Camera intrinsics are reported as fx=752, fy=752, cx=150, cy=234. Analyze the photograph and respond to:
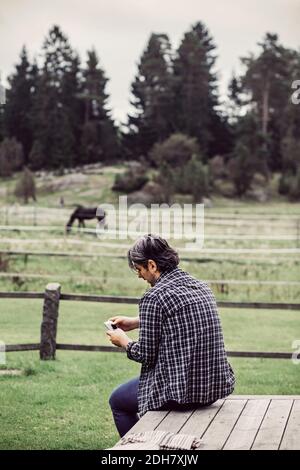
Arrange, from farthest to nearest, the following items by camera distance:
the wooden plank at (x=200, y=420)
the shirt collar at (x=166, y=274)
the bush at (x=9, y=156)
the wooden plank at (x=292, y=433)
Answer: the bush at (x=9, y=156) < the shirt collar at (x=166, y=274) < the wooden plank at (x=200, y=420) < the wooden plank at (x=292, y=433)

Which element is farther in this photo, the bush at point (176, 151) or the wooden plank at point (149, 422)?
the bush at point (176, 151)

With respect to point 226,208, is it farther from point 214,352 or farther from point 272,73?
point 214,352

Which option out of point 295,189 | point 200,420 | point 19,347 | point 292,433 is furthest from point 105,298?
point 295,189

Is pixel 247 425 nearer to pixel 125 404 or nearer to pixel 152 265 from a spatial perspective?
pixel 125 404

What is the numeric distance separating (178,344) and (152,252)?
50cm

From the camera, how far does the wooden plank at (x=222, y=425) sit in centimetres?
349

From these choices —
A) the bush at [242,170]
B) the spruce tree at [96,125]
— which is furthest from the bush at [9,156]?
the bush at [242,170]

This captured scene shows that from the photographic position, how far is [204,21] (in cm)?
6350

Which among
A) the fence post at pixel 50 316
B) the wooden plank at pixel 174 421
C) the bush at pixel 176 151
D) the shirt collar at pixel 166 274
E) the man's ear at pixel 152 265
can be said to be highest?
the bush at pixel 176 151

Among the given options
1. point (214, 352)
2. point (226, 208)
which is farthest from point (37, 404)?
point (226, 208)

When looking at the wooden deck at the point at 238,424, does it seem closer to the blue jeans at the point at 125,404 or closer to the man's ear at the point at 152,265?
the blue jeans at the point at 125,404

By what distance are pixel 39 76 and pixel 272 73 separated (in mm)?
20728

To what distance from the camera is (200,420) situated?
3893 mm

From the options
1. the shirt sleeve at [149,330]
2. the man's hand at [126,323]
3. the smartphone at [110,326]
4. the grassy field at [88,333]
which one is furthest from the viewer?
the grassy field at [88,333]
